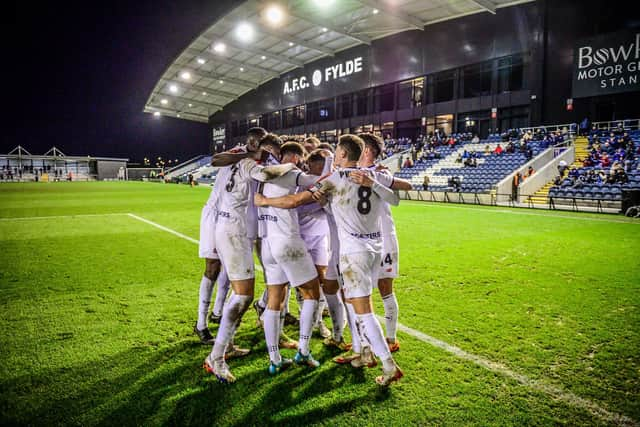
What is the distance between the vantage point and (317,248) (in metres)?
4.07

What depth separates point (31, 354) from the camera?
151 inches

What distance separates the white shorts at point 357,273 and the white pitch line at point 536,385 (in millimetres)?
1397

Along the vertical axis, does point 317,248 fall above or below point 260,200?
below

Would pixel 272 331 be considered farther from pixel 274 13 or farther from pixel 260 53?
pixel 260 53

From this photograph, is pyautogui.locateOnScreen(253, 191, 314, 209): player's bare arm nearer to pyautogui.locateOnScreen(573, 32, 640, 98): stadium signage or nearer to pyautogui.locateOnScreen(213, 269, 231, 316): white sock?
pyautogui.locateOnScreen(213, 269, 231, 316): white sock

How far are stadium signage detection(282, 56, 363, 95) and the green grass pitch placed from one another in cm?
3680

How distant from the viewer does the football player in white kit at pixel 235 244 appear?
345 cm

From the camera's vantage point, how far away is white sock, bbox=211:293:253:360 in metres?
3.47

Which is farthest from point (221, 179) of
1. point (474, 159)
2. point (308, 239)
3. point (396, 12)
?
point (396, 12)

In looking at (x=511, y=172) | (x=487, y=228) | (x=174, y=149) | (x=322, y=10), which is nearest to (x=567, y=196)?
(x=511, y=172)

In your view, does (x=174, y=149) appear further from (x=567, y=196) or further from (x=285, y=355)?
(x=285, y=355)

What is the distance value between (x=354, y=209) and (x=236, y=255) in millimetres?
1221

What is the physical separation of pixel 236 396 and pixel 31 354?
94.6 inches

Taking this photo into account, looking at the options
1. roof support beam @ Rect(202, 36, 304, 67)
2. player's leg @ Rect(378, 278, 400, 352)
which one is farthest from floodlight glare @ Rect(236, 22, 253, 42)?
player's leg @ Rect(378, 278, 400, 352)
